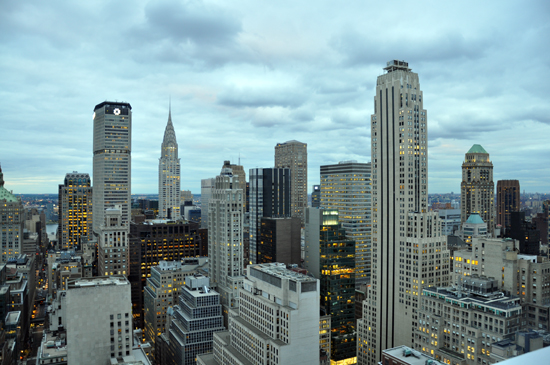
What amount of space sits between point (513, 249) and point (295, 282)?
8007 centimetres

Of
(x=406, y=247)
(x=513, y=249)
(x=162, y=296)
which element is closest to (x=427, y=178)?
(x=406, y=247)

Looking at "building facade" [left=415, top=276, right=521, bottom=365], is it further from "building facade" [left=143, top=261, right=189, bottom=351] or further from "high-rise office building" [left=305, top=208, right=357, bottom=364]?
"building facade" [left=143, top=261, right=189, bottom=351]

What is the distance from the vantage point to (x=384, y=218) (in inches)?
5438

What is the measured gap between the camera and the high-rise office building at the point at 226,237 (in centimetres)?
17375

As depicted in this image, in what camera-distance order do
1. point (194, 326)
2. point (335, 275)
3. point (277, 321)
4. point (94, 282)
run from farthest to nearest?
point (335, 275)
point (194, 326)
point (277, 321)
point (94, 282)

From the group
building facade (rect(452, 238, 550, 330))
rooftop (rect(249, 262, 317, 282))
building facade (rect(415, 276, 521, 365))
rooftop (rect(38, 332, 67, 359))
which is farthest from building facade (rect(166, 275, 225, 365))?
building facade (rect(452, 238, 550, 330))

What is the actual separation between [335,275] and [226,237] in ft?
164

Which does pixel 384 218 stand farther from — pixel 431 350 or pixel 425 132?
pixel 431 350

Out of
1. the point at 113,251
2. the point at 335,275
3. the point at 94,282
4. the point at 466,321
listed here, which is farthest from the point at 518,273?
the point at 113,251

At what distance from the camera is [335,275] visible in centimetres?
17588

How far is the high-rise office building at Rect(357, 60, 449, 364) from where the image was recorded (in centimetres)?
12500

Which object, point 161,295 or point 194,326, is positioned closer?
point 194,326

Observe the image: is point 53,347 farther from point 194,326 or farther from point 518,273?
point 518,273

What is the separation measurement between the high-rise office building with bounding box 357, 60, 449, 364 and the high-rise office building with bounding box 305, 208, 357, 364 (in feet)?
81.7
